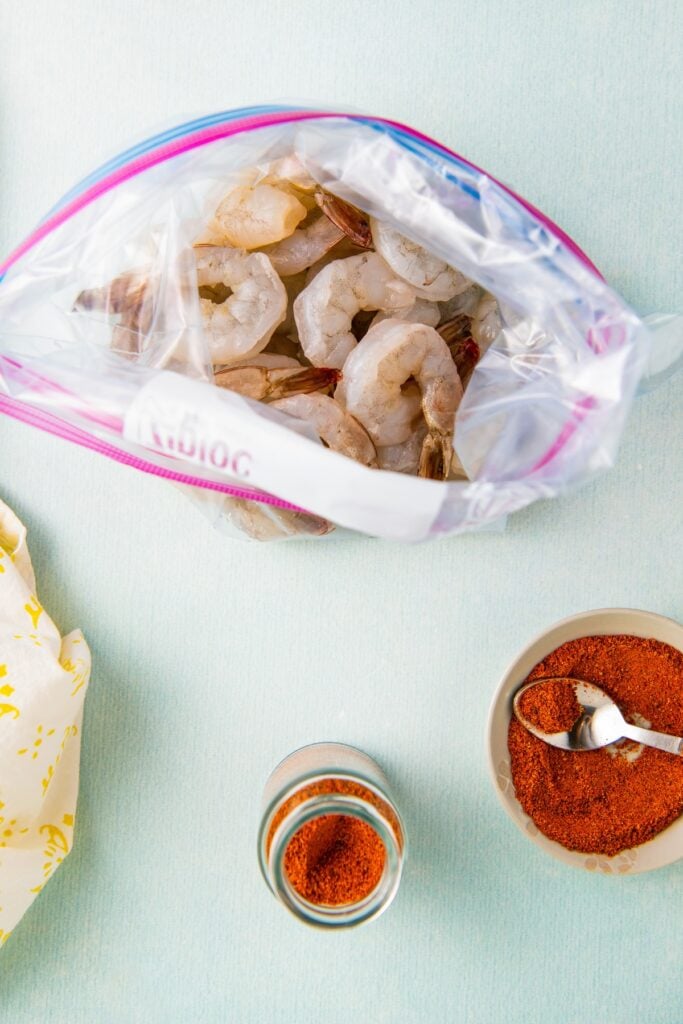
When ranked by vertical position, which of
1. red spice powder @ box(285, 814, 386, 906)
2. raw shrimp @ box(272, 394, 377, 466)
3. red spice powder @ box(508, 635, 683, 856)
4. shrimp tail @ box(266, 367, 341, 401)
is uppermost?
shrimp tail @ box(266, 367, 341, 401)

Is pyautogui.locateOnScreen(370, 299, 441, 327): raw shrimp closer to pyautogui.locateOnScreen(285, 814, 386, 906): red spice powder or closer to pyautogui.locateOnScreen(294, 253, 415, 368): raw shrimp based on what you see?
pyautogui.locateOnScreen(294, 253, 415, 368): raw shrimp

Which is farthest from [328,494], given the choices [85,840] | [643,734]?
[85,840]

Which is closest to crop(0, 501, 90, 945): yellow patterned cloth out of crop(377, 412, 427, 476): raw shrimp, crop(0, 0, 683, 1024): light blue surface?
crop(0, 0, 683, 1024): light blue surface

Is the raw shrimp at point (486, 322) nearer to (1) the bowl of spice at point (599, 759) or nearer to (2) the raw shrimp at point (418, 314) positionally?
(2) the raw shrimp at point (418, 314)

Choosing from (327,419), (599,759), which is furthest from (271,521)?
(599,759)

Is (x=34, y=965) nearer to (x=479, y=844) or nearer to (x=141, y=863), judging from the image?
(x=141, y=863)

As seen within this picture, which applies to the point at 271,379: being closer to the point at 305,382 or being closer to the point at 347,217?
the point at 305,382
